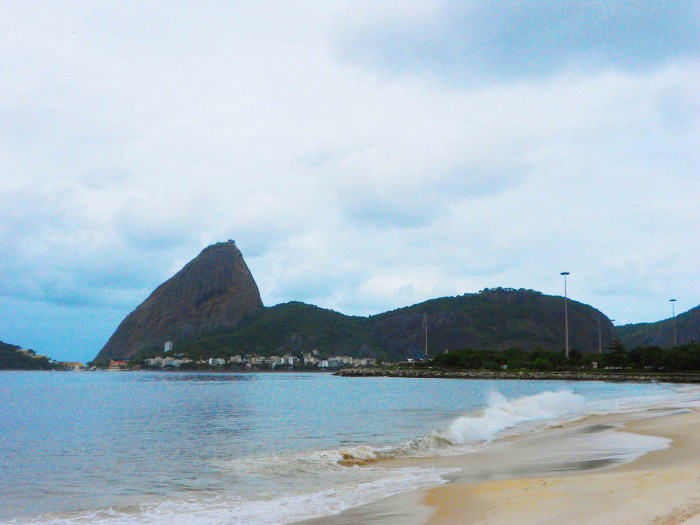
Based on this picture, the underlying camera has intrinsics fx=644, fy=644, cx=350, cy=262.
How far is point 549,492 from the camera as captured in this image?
1094 cm

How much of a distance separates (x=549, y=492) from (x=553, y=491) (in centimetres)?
11

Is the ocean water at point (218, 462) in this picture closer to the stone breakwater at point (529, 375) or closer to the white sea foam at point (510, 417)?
the white sea foam at point (510, 417)

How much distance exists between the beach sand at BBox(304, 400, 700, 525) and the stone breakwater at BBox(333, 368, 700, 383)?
85968 millimetres

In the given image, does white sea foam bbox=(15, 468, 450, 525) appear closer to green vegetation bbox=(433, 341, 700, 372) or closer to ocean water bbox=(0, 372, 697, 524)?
ocean water bbox=(0, 372, 697, 524)

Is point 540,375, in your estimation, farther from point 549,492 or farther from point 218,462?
point 549,492

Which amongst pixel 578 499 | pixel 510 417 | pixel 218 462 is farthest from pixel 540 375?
pixel 578 499

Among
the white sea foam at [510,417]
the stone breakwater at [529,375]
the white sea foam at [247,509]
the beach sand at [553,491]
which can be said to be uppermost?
the beach sand at [553,491]

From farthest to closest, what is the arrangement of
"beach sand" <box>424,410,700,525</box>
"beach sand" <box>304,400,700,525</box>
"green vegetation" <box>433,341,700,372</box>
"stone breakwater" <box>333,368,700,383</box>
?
"green vegetation" <box>433,341,700,372</box>, "stone breakwater" <box>333,368,700,383</box>, "beach sand" <box>304,400,700,525</box>, "beach sand" <box>424,410,700,525</box>

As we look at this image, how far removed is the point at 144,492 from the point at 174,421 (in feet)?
68.2

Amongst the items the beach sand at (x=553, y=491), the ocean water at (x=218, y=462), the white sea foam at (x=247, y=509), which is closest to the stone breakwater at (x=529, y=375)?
the ocean water at (x=218, y=462)

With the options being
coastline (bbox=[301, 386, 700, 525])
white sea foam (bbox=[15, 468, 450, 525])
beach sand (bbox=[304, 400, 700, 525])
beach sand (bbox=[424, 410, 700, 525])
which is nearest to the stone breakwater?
beach sand (bbox=[304, 400, 700, 525])

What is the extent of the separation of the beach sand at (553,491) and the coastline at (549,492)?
0.01 meters

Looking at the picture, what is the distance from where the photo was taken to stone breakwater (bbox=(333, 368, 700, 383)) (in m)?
96.7

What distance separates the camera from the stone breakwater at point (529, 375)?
317 ft
